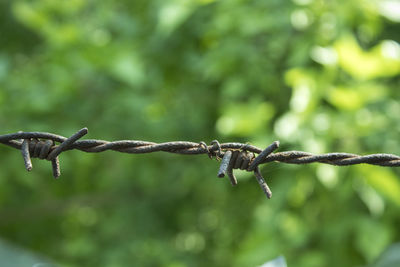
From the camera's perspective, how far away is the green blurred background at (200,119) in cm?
147

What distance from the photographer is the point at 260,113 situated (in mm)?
1524

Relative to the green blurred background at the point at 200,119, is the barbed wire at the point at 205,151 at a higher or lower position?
lower

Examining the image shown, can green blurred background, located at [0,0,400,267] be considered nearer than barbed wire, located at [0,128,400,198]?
No

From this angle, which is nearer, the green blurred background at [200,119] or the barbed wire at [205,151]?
the barbed wire at [205,151]

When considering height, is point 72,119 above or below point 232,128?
above

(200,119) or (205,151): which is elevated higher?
(200,119)

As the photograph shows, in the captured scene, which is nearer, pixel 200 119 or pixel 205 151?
pixel 205 151

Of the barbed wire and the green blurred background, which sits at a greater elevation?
the green blurred background

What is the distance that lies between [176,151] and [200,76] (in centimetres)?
123

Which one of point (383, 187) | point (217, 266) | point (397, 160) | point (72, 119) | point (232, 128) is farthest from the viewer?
point (217, 266)

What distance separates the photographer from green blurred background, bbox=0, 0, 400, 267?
1.47 metres

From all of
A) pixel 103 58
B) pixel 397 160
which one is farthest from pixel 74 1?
pixel 397 160

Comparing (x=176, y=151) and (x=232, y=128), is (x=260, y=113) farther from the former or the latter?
(x=176, y=151)

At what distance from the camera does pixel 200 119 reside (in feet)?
6.10
